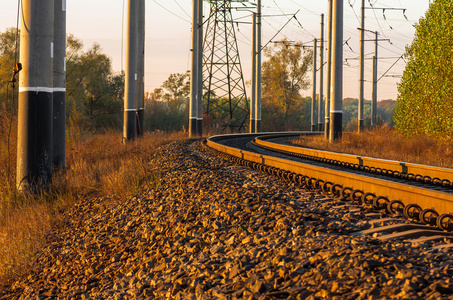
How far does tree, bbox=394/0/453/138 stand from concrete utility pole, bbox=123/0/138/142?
1184 cm

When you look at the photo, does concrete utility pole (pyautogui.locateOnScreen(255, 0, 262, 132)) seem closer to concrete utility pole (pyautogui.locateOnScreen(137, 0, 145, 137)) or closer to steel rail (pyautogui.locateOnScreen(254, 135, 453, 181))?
concrete utility pole (pyautogui.locateOnScreen(137, 0, 145, 137))

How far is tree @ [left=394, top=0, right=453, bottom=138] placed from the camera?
1662 cm

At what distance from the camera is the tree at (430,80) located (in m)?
16.6

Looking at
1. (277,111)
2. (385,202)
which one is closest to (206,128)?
(277,111)

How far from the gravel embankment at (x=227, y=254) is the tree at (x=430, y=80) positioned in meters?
11.2

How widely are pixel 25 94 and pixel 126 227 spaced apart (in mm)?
4461

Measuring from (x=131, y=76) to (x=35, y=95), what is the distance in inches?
477

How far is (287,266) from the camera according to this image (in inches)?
139

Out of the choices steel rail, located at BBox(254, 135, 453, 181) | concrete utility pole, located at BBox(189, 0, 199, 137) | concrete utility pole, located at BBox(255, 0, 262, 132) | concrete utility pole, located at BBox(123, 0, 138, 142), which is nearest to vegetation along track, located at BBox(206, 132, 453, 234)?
steel rail, located at BBox(254, 135, 453, 181)

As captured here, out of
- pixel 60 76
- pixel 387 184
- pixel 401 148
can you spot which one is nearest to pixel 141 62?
pixel 60 76

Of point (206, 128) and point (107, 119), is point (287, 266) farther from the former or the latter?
point (107, 119)

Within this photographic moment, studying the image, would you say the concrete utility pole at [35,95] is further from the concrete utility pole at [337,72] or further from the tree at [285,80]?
the tree at [285,80]

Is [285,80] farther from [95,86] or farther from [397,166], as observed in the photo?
[397,166]

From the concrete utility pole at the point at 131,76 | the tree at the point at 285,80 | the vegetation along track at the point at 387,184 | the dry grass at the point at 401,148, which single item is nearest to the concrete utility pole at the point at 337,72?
the dry grass at the point at 401,148
